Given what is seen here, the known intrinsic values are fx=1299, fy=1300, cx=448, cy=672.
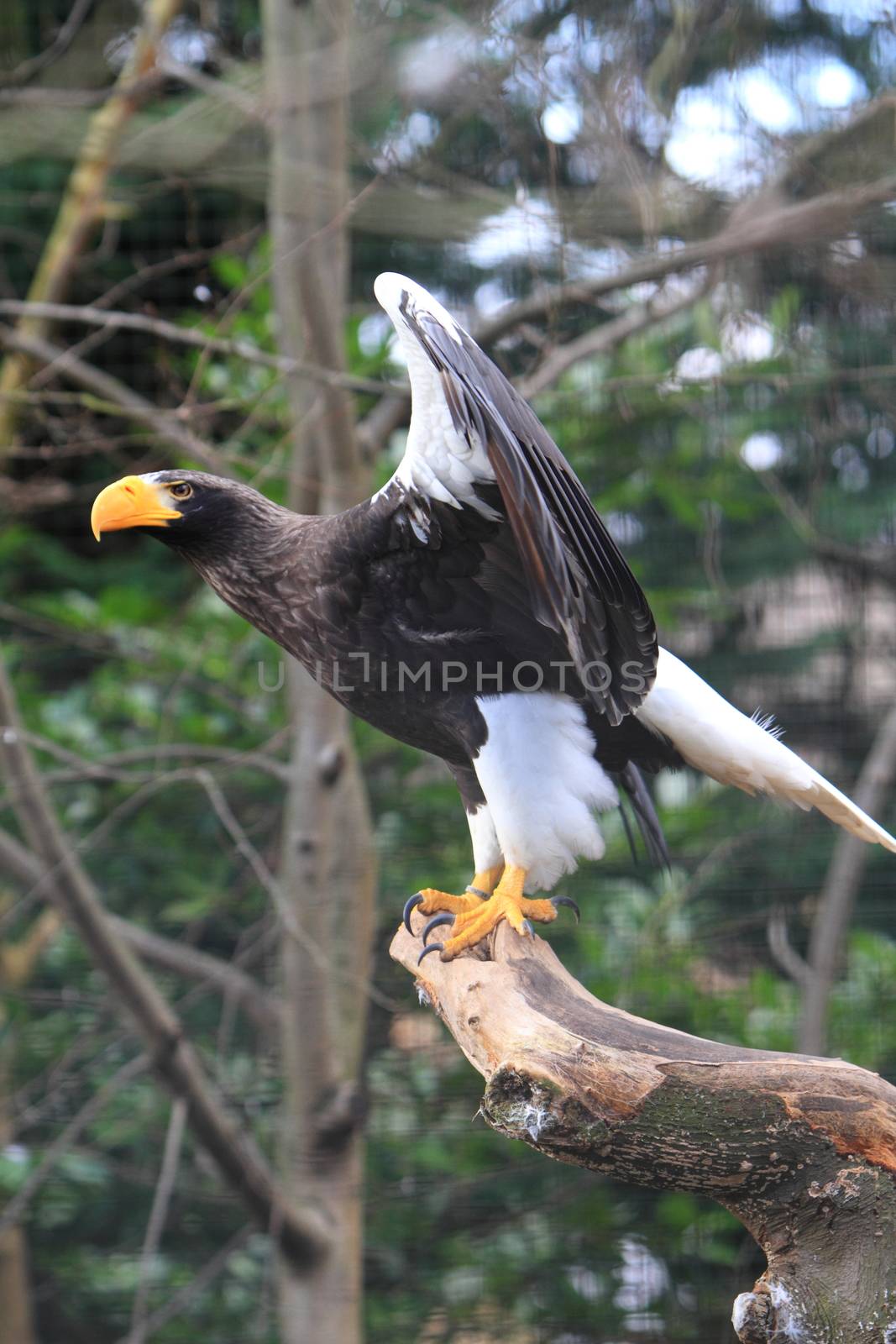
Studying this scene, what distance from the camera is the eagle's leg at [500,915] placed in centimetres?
160

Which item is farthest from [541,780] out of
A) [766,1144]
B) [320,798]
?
[320,798]

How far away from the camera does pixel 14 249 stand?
346cm

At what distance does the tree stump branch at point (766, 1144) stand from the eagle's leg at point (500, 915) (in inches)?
13.5

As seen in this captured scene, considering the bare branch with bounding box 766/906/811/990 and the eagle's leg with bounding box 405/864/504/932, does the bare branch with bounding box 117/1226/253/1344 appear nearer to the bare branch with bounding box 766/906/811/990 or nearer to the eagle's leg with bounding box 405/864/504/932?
the eagle's leg with bounding box 405/864/504/932

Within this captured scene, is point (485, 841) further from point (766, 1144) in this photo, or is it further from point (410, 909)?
point (766, 1144)

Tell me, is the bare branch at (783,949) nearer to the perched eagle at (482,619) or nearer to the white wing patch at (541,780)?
the perched eagle at (482,619)

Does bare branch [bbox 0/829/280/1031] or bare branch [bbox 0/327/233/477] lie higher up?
bare branch [bbox 0/327/233/477]

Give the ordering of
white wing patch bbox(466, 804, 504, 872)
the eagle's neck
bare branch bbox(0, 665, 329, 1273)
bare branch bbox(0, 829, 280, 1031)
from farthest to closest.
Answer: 1. bare branch bbox(0, 829, 280, 1031)
2. bare branch bbox(0, 665, 329, 1273)
3. white wing patch bbox(466, 804, 504, 872)
4. the eagle's neck

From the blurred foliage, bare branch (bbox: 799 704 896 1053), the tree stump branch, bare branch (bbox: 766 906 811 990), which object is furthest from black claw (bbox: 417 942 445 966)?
bare branch (bbox: 766 906 811 990)

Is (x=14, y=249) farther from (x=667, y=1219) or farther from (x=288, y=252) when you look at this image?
(x=667, y=1219)

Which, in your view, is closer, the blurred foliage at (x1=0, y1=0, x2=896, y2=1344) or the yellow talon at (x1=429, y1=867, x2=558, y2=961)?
the yellow talon at (x1=429, y1=867, x2=558, y2=961)

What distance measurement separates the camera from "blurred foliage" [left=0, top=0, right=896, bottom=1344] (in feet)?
8.81

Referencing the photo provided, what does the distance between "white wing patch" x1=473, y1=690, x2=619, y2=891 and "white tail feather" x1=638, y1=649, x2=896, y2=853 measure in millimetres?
115

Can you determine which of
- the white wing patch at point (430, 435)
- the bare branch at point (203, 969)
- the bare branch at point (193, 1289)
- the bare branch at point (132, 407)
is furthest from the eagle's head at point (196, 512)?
the bare branch at point (193, 1289)
